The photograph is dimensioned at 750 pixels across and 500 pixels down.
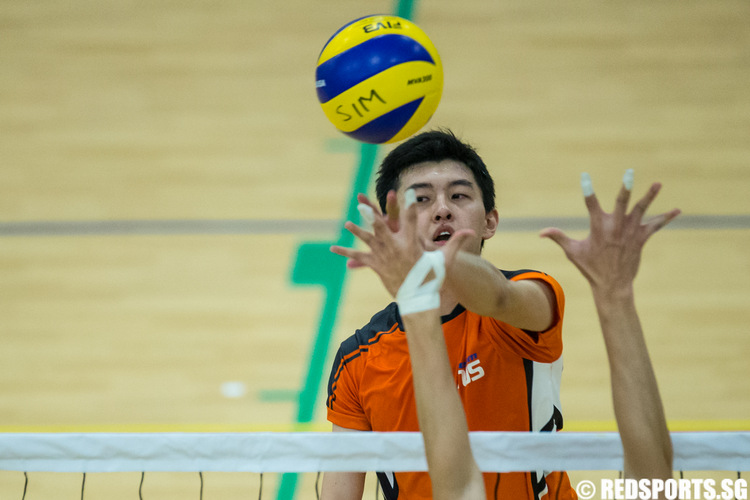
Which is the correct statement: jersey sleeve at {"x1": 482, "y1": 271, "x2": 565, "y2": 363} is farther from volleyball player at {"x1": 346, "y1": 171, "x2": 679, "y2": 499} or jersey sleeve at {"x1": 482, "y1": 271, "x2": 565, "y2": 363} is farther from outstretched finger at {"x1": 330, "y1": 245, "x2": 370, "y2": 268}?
outstretched finger at {"x1": 330, "y1": 245, "x2": 370, "y2": 268}

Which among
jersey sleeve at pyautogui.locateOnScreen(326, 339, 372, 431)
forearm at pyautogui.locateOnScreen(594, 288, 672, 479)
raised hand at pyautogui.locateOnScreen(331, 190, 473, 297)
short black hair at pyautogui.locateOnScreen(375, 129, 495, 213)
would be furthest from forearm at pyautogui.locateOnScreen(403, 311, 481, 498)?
short black hair at pyautogui.locateOnScreen(375, 129, 495, 213)

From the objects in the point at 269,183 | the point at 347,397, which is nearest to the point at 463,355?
the point at 347,397

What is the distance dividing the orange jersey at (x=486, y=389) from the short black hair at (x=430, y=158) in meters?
0.52

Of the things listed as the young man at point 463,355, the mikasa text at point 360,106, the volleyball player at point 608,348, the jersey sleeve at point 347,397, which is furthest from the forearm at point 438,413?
the mikasa text at point 360,106

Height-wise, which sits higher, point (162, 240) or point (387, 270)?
point (162, 240)

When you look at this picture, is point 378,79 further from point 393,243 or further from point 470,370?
point 393,243

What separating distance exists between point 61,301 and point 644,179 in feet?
16.4

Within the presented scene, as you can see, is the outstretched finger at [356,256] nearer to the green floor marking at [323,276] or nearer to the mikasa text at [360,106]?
the mikasa text at [360,106]

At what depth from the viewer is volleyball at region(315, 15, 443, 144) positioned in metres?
2.73

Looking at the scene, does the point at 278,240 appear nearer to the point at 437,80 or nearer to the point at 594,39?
the point at 437,80

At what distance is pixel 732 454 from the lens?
2109mm

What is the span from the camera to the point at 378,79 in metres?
2.72

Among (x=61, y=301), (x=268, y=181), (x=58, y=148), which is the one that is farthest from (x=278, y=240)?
(x=58, y=148)

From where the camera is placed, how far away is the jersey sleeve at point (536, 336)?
2.24m
